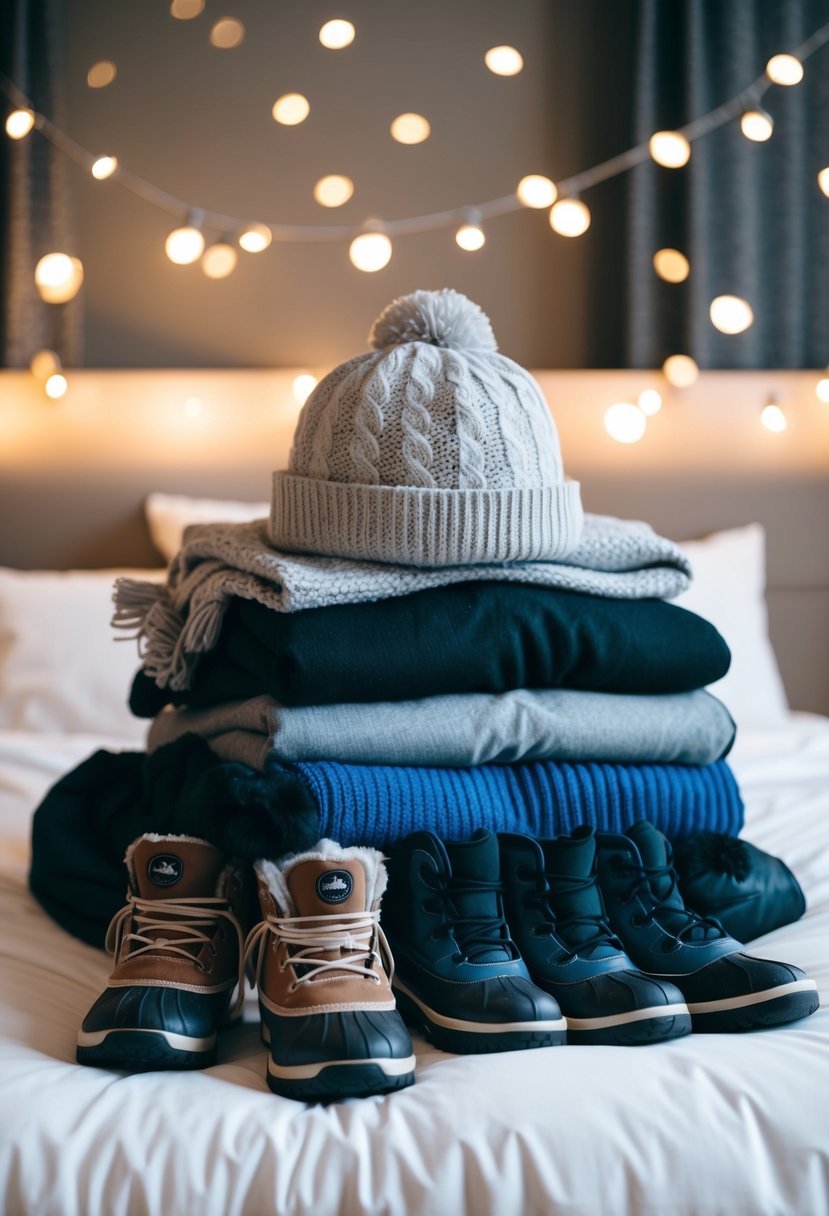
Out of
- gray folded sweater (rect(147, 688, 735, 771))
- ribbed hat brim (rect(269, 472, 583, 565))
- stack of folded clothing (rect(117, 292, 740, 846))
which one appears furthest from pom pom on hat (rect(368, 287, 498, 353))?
gray folded sweater (rect(147, 688, 735, 771))

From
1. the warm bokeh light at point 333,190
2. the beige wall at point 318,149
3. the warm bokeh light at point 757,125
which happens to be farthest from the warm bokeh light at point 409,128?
the warm bokeh light at point 757,125

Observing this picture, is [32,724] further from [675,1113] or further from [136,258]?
[675,1113]

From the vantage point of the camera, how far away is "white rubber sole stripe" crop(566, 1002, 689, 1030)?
797 millimetres

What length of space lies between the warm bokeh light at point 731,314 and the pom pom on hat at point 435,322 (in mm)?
1407

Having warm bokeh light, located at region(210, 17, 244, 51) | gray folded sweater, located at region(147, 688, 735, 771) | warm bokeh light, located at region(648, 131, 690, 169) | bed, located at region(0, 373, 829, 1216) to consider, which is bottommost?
bed, located at region(0, 373, 829, 1216)

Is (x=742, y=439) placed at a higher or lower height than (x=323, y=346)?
lower

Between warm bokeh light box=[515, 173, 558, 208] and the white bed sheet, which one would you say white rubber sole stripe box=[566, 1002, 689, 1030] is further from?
warm bokeh light box=[515, 173, 558, 208]

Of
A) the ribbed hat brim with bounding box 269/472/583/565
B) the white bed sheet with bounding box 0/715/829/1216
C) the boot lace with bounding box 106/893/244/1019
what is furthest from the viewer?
the ribbed hat brim with bounding box 269/472/583/565

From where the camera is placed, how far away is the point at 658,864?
0.96m

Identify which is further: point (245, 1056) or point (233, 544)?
point (233, 544)

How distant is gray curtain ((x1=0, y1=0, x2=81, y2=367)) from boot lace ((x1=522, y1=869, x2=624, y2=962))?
1842 mm

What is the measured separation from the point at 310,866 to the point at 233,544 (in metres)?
0.39

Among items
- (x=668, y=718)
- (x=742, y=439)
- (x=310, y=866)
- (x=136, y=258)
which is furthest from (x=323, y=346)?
(x=310, y=866)

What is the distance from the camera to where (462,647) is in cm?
99
